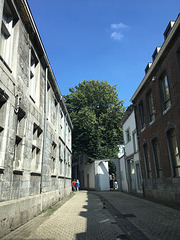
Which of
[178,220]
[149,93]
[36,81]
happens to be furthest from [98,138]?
[178,220]

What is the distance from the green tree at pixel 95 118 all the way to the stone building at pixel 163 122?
40.5 ft

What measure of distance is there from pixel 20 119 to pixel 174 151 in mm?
7793

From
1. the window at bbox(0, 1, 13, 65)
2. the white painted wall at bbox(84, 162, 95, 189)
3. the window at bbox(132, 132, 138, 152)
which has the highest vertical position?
the window at bbox(0, 1, 13, 65)

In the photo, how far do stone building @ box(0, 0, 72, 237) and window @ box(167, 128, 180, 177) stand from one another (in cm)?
652

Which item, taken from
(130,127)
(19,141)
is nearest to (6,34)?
(19,141)

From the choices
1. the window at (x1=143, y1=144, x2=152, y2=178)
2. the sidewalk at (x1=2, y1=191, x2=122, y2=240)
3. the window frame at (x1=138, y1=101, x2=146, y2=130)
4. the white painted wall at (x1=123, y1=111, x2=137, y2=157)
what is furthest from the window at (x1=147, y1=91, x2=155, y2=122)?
the sidewalk at (x1=2, y1=191, x2=122, y2=240)

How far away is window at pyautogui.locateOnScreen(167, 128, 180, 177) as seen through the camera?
10148 millimetres

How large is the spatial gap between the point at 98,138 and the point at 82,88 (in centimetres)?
836

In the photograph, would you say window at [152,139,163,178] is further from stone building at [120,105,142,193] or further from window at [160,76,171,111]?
stone building at [120,105,142,193]

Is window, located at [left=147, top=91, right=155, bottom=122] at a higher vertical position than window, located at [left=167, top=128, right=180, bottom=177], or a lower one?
higher

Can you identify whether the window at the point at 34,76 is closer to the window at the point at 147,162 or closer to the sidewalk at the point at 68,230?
the sidewalk at the point at 68,230

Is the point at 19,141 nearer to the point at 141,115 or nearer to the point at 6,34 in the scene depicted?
the point at 6,34

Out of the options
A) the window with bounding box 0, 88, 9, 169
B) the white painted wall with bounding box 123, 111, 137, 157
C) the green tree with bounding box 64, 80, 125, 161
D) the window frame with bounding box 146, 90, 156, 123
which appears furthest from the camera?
the green tree with bounding box 64, 80, 125, 161

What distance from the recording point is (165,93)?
11.5m
